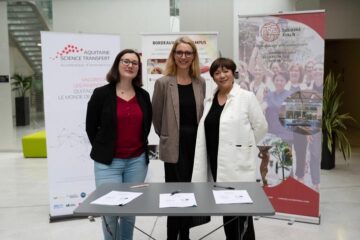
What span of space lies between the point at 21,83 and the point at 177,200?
7.08m

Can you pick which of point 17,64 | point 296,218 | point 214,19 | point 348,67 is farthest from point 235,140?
point 348,67

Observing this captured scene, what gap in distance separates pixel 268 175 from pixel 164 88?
1.64 m

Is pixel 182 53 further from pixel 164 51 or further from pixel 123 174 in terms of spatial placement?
pixel 164 51

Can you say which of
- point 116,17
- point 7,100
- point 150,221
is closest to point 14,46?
point 7,100

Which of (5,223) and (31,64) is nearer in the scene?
(5,223)

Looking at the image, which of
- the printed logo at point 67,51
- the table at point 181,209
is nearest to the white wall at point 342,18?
the printed logo at point 67,51

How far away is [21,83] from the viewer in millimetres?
8273

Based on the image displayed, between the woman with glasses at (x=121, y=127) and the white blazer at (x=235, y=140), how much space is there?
396 millimetres

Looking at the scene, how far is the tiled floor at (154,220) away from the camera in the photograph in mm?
3605

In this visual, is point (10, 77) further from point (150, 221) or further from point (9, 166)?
point (150, 221)

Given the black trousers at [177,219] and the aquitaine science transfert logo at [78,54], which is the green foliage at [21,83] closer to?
the aquitaine science transfert logo at [78,54]

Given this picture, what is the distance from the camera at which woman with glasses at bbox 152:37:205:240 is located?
2.88 meters

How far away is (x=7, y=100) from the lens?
809 centimetres

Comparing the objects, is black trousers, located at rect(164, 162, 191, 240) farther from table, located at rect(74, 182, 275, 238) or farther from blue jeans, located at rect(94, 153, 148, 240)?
table, located at rect(74, 182, 275, 238)
